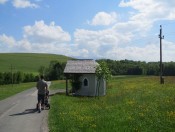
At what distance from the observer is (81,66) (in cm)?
4559

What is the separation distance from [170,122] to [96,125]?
3.02 m

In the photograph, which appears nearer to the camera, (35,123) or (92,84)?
(35,123)

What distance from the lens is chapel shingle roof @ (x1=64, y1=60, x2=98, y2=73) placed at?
44.7 m

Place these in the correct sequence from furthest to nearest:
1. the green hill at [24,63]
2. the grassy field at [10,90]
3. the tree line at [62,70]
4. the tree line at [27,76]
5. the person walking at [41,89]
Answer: the green hill at [24,63] → the tree line at [62,70] → the tree line at [27,76] → the grassy field at [10,90] → the person walking at [41,89]

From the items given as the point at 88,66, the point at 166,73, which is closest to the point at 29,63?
the point at 166,73

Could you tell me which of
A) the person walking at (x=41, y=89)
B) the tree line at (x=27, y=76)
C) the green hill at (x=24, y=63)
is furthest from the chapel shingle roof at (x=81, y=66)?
the green hill at (x=24, y=63)

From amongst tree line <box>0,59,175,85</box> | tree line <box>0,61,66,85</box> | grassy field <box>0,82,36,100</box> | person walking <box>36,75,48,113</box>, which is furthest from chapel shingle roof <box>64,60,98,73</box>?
tree line <box>0,61,66,85</box>

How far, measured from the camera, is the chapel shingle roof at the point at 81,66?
4469 cm

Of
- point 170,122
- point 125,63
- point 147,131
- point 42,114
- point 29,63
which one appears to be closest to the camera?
point 147,131

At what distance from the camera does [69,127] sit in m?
15.6

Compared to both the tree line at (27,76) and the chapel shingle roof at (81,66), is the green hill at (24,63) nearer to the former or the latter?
the tree line at (27,76)

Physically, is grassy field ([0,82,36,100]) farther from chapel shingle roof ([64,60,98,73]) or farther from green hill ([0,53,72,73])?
green hill ([0,53,72,73])

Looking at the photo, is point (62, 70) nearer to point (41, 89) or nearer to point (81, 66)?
point (81, 66)

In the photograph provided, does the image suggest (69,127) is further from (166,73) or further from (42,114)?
(166,73)
